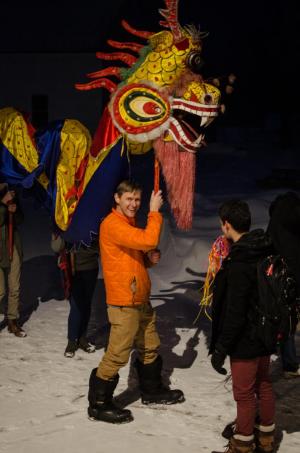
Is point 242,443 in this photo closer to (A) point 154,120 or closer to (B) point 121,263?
(B) point 121,263

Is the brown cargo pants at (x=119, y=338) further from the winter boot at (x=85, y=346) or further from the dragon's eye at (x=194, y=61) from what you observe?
the dragon's eye at (x=194, y=61)

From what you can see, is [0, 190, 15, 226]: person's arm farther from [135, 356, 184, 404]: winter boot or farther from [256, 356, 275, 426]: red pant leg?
[256, 356, 275, 426]: red pant leg

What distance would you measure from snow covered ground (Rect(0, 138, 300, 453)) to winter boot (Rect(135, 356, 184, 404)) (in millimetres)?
76

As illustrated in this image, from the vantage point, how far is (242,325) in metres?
4.28

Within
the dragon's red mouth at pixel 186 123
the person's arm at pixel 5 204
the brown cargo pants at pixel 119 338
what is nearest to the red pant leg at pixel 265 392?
the brown cargo pants at pixel 119 338

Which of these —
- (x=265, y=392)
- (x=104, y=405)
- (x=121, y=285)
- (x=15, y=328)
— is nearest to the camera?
(x=265, y=392)

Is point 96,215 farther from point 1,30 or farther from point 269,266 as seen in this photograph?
point 1,30

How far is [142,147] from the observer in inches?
222

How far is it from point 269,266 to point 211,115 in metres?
1.71

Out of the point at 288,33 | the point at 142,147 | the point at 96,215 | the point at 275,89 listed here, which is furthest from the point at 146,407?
the point at 275,89

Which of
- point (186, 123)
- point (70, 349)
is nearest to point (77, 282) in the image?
point (70, 349)

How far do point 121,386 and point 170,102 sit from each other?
240cm

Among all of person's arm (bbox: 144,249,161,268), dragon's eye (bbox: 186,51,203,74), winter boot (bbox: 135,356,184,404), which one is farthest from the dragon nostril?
winter boot (bbox: 135,356,184,404)

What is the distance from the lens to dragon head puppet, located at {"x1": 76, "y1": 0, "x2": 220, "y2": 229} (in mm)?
5461
